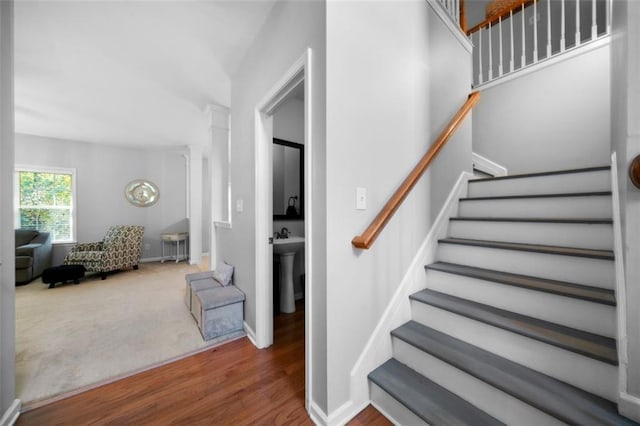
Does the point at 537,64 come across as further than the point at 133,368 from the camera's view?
Yes

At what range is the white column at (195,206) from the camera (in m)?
5.18

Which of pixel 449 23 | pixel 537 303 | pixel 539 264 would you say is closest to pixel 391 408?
pixel 537 303

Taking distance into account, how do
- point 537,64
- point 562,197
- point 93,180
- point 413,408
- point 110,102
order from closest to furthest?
point 413,408 → point 562,197 → point 537,64 → point 110,102 → point 93,180

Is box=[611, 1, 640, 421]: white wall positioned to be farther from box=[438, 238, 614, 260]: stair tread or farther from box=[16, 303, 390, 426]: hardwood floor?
box=[16, 303, 390, 426]: hardwood floor

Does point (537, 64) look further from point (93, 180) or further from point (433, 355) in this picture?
point (93, 180)

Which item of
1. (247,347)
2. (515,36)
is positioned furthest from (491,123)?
(247,347)

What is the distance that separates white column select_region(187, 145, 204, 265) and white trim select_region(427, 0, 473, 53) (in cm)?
509

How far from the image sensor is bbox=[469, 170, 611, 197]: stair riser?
5.56 ft

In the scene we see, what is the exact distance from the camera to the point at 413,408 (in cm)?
118

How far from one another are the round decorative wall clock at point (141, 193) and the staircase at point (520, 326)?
6.47m

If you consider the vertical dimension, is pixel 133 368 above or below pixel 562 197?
below

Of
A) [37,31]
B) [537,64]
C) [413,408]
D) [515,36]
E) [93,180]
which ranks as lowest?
[413,408]

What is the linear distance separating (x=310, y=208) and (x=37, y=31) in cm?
290

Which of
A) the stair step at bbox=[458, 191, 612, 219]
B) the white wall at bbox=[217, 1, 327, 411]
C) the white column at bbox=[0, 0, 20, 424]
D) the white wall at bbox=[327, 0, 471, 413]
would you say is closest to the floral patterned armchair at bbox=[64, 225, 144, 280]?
the white wall at bbox=[217, 1, 327, 411]
